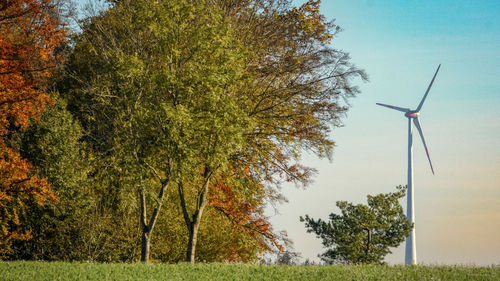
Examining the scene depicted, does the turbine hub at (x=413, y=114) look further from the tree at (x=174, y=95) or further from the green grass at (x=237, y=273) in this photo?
the green grass at (x=237, y=273)

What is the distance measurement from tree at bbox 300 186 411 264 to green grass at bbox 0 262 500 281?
12539mm

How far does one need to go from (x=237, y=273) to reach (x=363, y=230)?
15.7 metres

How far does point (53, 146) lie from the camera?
27719mm

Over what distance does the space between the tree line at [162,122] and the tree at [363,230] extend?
326cm

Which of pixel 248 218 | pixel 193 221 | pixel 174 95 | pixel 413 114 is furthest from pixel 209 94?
pixel 413 114

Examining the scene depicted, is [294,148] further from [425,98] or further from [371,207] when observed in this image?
[425,98]

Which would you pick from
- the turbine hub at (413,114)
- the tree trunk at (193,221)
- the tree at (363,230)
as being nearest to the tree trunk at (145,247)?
the tree trunk at (193,221)

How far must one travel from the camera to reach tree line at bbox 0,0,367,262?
802 inches

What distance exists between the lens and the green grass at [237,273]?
14.8m

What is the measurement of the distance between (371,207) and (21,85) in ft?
65.7

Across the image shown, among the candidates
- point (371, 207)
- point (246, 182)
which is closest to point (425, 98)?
point (371, 207)

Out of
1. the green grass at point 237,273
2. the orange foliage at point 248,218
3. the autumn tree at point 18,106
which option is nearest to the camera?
the green grass at point 237,273

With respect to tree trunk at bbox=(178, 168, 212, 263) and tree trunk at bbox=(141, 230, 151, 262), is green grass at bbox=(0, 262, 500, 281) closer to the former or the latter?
tree trunk at bbox=(178, 168, 212, 263)

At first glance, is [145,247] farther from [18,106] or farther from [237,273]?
[18,106]
